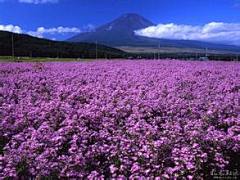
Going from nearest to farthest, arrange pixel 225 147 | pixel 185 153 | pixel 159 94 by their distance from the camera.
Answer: pixel 185 153
pixel 225 147
pixel 159 94

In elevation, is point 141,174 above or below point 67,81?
below

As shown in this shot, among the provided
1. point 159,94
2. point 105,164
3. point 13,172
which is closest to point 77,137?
point 105,164

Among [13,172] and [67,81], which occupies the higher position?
[67,81]

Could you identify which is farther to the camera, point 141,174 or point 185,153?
point 185,153

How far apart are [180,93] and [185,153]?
170 inches

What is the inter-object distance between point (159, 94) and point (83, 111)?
3019mm

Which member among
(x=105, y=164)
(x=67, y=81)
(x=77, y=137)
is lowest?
(x=105, y=164)

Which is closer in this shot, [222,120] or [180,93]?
[222,120]

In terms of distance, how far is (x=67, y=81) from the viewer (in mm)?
11414

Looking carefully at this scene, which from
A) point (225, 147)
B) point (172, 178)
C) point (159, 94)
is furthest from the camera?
point (159, 94)

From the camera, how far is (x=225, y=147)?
4730 mm

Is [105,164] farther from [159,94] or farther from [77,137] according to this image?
[159,94]

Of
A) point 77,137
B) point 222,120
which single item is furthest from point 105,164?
point 222,120

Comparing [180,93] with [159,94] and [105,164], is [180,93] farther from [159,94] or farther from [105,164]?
[105,164]
